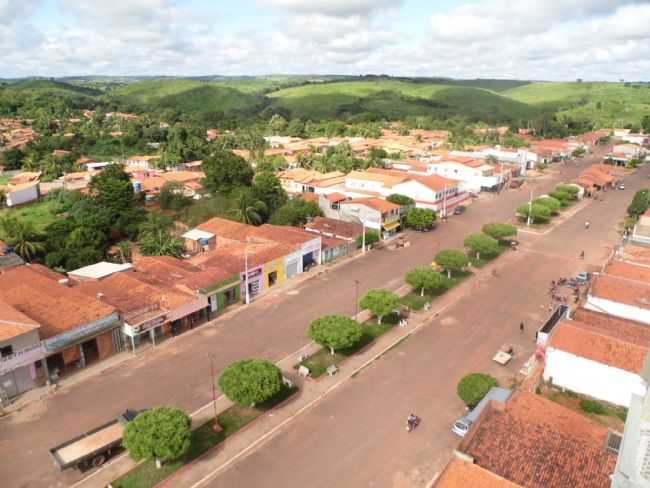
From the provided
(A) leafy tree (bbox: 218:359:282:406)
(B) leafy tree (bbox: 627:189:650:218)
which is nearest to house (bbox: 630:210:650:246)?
(B) leafy tree (bbox: 627:189:650:218)

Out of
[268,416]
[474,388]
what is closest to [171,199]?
[268,416]

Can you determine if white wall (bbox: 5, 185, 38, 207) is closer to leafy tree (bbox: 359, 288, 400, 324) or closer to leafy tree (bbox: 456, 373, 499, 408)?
leafy tree (bbox: 359, 288, 400, 324)

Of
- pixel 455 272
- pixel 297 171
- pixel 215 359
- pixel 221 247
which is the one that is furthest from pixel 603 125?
pixel 215 359

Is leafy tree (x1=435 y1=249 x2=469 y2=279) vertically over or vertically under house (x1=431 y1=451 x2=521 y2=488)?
under

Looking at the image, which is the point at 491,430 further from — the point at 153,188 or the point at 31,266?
the point at 153,188

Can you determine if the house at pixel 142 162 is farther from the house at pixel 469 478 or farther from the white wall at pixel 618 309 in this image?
the house at pixel 469 478

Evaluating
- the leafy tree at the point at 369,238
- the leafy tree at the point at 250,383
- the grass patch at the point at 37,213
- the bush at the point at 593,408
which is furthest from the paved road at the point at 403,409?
the grass patch at the point at 37,213
